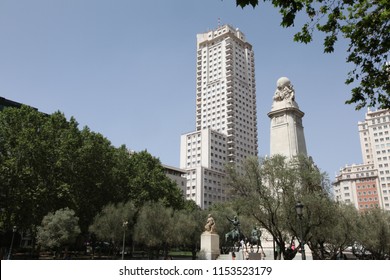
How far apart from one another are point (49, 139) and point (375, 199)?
389 ft

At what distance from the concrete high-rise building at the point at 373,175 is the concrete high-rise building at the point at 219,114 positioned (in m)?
40.2

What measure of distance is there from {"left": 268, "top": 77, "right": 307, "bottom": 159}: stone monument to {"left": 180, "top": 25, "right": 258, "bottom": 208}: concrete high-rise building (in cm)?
6178

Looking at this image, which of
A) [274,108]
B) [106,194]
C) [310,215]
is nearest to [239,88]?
[274,108]

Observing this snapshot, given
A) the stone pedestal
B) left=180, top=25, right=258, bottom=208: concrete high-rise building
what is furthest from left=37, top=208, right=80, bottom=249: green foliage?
left=180, top=25, right=258, bottom=208: concrete high-rise building

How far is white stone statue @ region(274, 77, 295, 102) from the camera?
44531 millimetres

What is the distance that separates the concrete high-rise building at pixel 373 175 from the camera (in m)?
121

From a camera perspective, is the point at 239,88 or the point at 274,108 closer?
the point at 274,108

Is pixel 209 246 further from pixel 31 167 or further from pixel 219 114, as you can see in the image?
pixel 219 114

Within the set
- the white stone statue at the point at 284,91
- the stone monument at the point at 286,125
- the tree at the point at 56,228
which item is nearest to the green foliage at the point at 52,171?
the tree at the point at 56,228

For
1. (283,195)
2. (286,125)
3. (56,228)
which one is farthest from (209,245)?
(286,125)

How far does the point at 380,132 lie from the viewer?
12800 centimetres

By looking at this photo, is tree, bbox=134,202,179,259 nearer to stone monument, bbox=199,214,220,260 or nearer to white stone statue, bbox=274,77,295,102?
stone monument, bbox=199,214,220,260

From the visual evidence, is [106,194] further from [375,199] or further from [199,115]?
[375,199]

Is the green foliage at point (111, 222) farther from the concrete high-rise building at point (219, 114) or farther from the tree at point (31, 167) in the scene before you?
the concrete high-rise building at point (219, 114)
